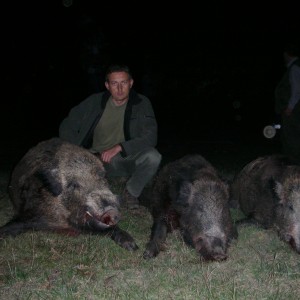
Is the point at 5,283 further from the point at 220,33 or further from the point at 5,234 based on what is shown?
the point at 220,33

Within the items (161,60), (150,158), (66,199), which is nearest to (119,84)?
(150,158)

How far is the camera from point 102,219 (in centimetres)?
424

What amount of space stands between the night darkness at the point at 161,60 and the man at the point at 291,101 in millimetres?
8747

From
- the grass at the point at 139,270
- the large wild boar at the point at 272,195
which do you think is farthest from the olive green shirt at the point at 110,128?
the grass at the point at 139,270

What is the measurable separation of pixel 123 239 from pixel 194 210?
2.25 ft

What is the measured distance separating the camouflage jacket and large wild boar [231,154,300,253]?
48.7 inches

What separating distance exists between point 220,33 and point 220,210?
1632cm

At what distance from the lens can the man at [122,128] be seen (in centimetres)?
569

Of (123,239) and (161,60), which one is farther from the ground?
(161,60)

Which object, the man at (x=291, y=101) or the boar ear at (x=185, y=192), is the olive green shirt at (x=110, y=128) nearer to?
the boar ear at (x=185, y=192)

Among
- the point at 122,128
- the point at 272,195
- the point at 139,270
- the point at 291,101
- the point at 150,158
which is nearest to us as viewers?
the point at 139,270

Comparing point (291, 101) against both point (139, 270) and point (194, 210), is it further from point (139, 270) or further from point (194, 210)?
point (139, 270)

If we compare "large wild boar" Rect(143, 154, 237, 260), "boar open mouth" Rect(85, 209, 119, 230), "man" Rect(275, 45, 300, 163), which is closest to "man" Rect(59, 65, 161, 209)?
"large wild boar" Rect(143, 154, 237, 260)

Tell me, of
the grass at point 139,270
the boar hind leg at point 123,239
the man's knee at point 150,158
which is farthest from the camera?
the man's knee at point 150,158
